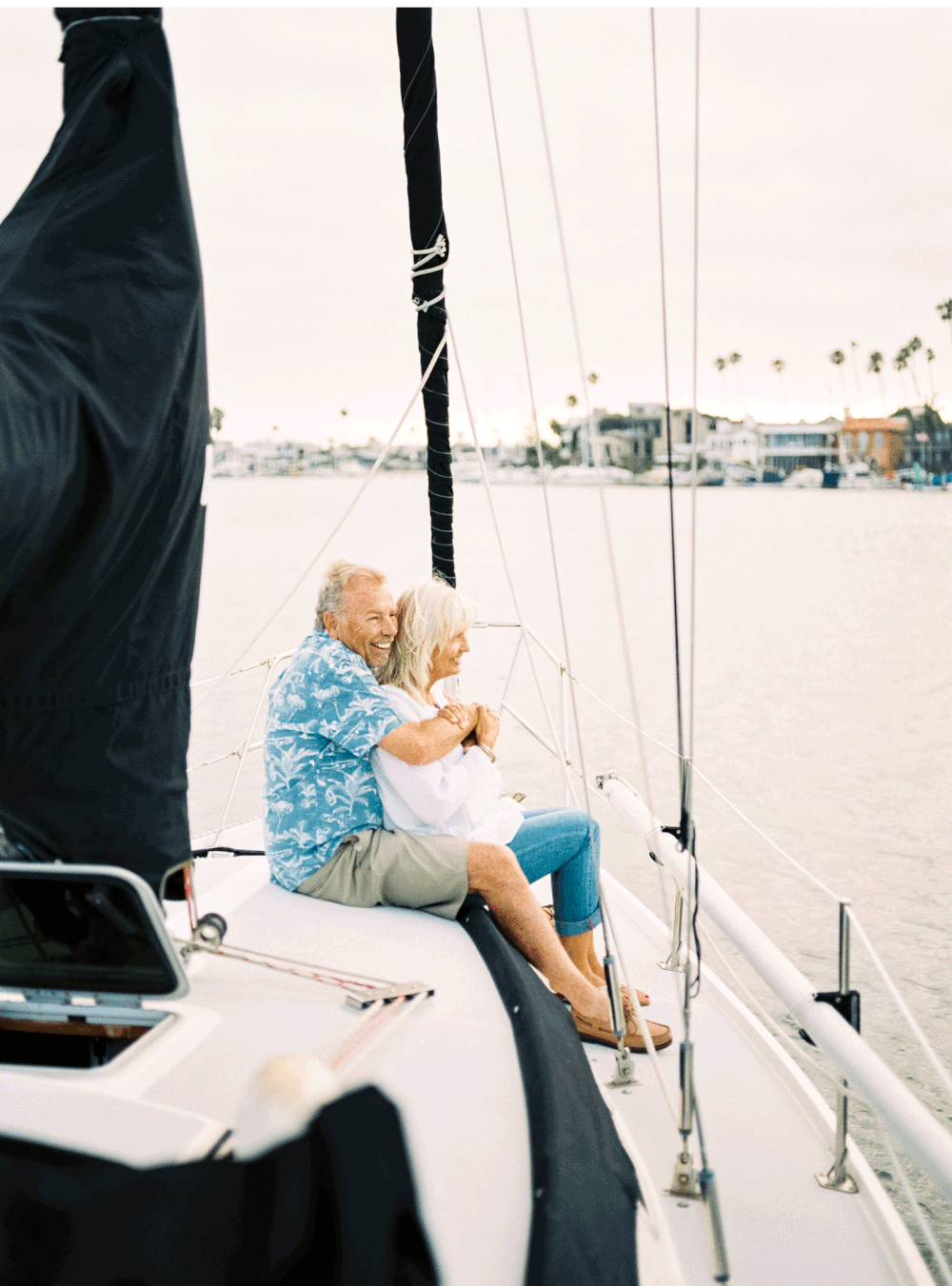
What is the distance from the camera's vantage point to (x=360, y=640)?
86.0 inches

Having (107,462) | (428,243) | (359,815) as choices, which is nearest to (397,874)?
(359,815)

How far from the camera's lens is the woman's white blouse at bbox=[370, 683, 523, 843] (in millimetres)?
2137

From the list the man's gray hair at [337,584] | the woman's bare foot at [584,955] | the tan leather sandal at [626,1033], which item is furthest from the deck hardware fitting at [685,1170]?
the man's gray hair at [337,584]

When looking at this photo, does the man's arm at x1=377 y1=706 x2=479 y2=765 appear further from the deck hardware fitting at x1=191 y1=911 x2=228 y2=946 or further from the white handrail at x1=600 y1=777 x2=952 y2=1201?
the deck hardware fitting at x1=191 y1=911 x2=228 y2=946

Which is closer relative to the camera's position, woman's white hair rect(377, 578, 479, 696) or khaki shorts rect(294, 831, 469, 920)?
khaki shorts rect(294, 831, 469, 920)

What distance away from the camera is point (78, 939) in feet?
3.81

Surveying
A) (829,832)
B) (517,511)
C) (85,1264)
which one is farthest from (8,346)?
(517,511)

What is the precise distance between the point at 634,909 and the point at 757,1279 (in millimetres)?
1659

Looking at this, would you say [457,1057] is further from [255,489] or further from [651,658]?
[255,489]

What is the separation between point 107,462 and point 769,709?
1089 centimetres

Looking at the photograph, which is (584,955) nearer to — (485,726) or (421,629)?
(485,726)

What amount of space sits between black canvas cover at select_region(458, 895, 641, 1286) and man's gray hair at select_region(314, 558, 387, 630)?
0.83 metres

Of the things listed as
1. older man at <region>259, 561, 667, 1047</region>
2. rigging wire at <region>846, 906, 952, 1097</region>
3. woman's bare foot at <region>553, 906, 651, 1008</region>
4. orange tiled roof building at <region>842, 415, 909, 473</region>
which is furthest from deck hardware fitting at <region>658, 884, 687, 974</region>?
orange tiled roof building at <region>842, 415, 909, 473</region>

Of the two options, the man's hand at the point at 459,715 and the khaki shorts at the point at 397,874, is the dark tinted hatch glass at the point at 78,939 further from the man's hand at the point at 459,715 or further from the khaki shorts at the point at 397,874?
the man's hand at the point at 459,715
